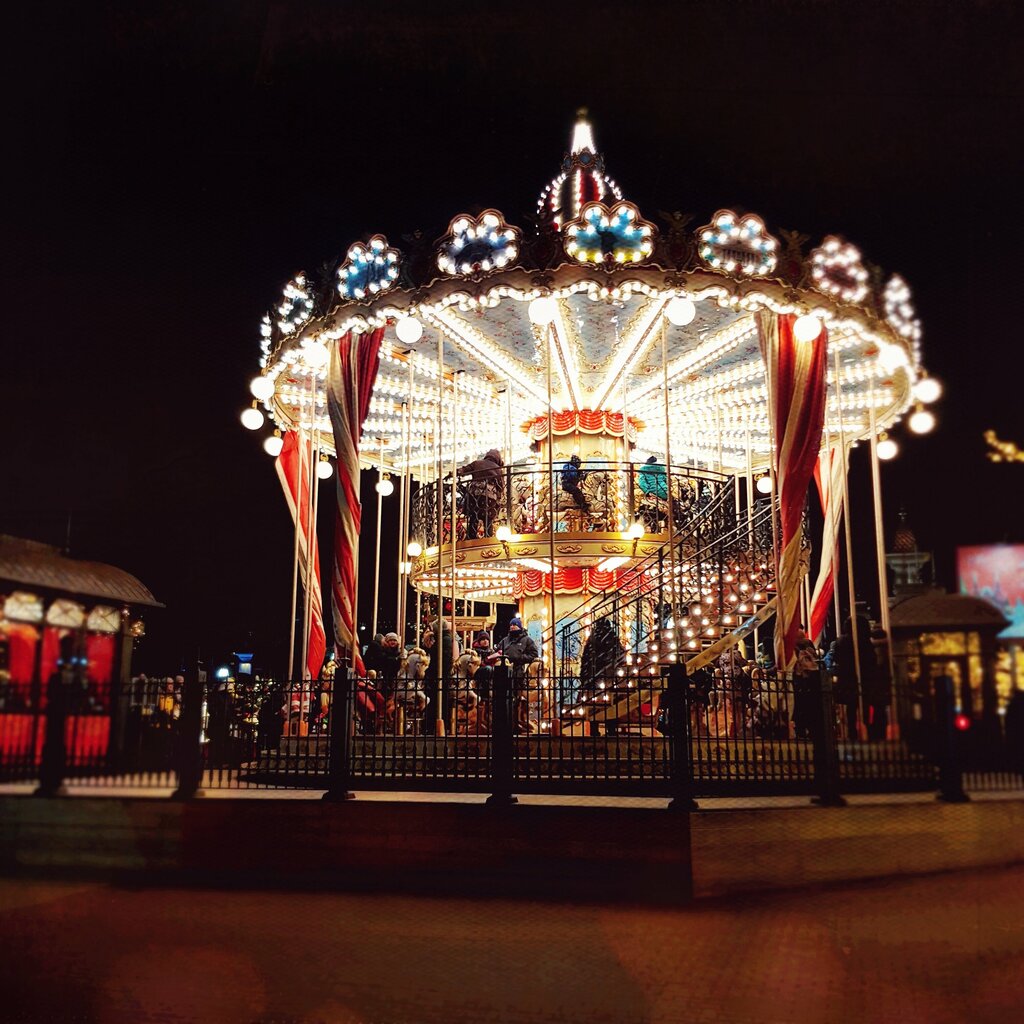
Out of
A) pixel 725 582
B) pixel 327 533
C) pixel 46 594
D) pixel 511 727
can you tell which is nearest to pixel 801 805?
pixel 511 727

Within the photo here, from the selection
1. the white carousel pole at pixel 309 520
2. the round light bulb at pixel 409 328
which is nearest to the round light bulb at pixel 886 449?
the round light bulb at pixel 409 328

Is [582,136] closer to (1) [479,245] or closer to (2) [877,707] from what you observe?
(1) [479,245]

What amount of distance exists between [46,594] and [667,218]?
10.0m

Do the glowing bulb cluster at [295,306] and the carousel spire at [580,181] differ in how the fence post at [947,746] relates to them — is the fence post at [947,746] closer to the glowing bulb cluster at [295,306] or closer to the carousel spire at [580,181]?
the glowing bulb cluster at [295,306]

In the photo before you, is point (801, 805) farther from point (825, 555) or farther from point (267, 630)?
point (267, 630)

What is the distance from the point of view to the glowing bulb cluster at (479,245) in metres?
9.84

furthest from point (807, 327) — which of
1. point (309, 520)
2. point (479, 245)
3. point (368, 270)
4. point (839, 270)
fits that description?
point (309, 520)

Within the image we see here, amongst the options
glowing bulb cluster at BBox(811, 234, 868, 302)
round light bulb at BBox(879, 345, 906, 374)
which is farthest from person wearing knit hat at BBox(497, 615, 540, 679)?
round light bulb at BBox(879, 345, 906, 374)

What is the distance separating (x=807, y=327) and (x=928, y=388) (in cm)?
292

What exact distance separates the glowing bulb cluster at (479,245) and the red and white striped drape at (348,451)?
1.55 meters

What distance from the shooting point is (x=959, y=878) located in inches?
296

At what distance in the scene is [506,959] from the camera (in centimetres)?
496

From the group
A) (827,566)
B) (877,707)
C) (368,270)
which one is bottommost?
(877,707)

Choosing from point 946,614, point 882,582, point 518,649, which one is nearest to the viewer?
point 882,582
